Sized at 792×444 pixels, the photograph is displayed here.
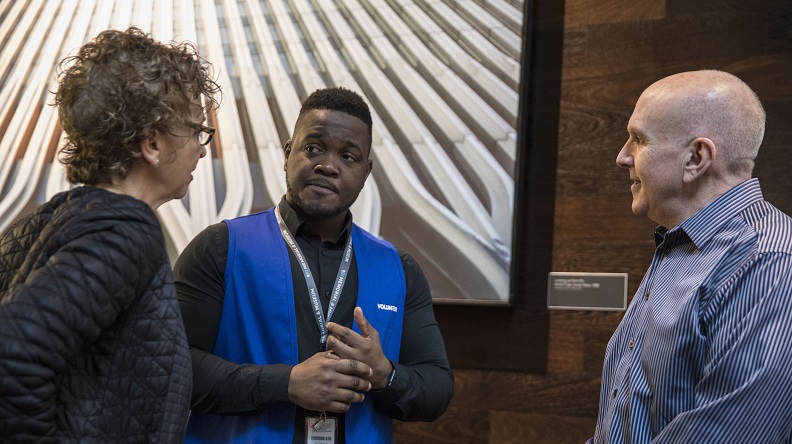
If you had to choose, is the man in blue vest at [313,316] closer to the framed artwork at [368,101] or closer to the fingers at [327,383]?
the fingers at [327,383]

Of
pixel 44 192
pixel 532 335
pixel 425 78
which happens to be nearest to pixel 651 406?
pixel 532 335

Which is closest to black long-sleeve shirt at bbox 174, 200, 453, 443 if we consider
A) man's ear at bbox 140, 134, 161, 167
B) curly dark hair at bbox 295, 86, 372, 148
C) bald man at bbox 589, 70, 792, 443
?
curly dark hair at bbox 295, 86, 372, 148

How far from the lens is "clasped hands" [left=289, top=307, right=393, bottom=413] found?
2.00 meters

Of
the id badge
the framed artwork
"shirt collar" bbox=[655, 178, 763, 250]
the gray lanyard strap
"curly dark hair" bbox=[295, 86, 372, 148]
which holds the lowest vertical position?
the id badge

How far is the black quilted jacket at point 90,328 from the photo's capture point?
1269mm

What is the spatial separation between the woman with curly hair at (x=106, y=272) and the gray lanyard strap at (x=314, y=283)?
688mm

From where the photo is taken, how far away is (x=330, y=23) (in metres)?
3.48

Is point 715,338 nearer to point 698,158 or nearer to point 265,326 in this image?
point 698,158

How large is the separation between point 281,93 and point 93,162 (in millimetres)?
2086

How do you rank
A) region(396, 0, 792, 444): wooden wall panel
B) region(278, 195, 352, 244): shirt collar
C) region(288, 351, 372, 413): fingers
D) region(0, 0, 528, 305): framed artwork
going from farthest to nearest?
region(0, 0, 528, 305): framed artwork → region(396, 0, 792, 444): wooden wall panel → region(278, 195, 352, 244): shirt collar → region(288, 351, 372, 413): fingers

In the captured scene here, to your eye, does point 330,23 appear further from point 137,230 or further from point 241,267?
point 137,230

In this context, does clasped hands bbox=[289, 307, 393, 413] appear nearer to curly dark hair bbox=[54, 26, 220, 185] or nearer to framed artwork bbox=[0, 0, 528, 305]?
Answer: curly dark hair bbox=[54, 26, 220, 185]

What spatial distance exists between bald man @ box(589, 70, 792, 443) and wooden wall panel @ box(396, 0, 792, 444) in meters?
0.92

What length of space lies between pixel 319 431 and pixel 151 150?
90cm
